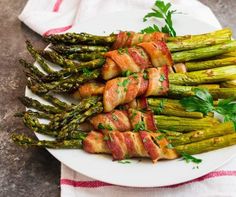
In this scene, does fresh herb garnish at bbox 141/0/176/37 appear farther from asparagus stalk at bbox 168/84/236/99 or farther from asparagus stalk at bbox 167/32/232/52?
asparagus stalk at bbox 168/84/236/99

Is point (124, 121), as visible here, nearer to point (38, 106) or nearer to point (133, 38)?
point (38, 106)

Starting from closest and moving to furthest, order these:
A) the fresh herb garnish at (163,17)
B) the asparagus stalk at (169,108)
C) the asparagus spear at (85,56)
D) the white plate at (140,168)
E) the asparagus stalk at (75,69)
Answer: the white plate at (140,168)
the asparagus stalk at (169,108)
the asparagus stalk at (75,69)
the asparagus spear at (85,56)
the fresh herb garnish at (163,17)

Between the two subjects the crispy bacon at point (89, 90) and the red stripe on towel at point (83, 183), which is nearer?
the red stripe on towel at point (83, 183)

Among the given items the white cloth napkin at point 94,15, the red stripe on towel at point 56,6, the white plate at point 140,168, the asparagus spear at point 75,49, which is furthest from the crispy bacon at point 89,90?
the red stripe on towel at point 56,6

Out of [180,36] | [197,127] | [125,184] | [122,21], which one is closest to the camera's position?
[125,184]

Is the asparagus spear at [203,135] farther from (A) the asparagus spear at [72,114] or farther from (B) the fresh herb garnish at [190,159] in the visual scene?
(A) the asparagus spear at [72,114]

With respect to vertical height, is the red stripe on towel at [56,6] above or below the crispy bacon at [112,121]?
above

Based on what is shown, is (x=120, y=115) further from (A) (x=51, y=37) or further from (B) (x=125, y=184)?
(A) (x=51, y=37)

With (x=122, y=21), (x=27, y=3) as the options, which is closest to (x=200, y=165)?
(x=122, y=21)

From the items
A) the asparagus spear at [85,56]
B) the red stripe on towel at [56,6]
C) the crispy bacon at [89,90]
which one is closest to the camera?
the crispy bacon at [89,90]
